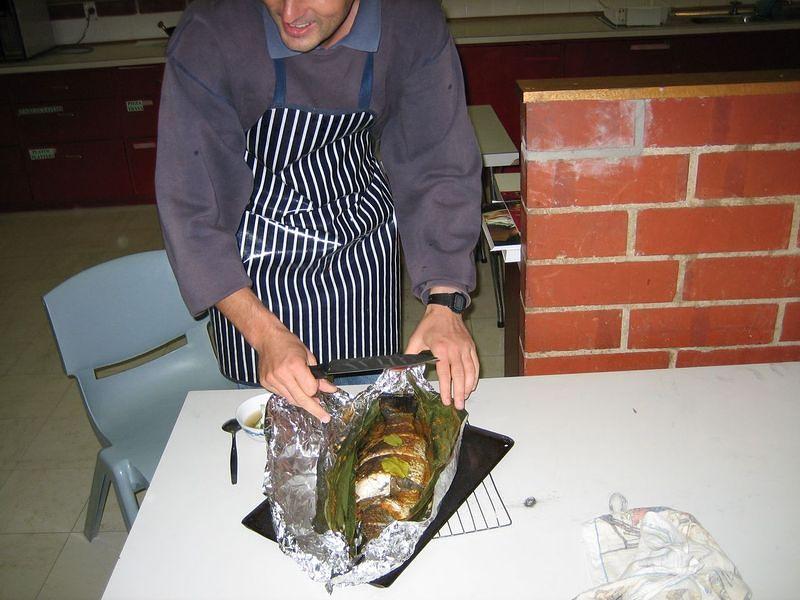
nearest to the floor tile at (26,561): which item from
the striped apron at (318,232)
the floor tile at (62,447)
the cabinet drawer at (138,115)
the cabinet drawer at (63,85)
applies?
the floor tile at (62,447)

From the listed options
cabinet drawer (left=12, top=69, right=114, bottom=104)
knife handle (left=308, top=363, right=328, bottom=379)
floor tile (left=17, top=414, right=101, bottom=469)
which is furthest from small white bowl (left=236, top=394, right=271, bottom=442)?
cabinet drawer (left=12, top=69, right=114, bottom=104)

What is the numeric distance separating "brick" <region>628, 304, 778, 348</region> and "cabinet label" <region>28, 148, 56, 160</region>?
11.8 ft

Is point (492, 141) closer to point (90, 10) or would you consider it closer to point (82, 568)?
point (82, 568)

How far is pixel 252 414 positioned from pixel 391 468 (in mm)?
275

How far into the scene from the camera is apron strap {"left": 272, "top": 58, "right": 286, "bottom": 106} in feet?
3.72

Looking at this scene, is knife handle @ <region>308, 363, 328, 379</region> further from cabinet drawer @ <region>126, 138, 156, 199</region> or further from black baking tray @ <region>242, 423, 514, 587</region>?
cabinet drawer @ <region>126, 138, 156, 199</region>

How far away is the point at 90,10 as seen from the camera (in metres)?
4.19

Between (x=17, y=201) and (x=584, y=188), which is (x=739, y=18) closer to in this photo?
(x=584, y=188)

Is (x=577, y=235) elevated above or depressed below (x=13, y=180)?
above

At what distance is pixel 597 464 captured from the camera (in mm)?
993

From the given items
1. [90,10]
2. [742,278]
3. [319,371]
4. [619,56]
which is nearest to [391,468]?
[319,371]

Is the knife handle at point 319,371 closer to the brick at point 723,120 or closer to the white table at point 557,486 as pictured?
the white table at point 557,486

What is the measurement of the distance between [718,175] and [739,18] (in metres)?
3.10

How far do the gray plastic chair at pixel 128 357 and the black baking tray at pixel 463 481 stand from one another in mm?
704
